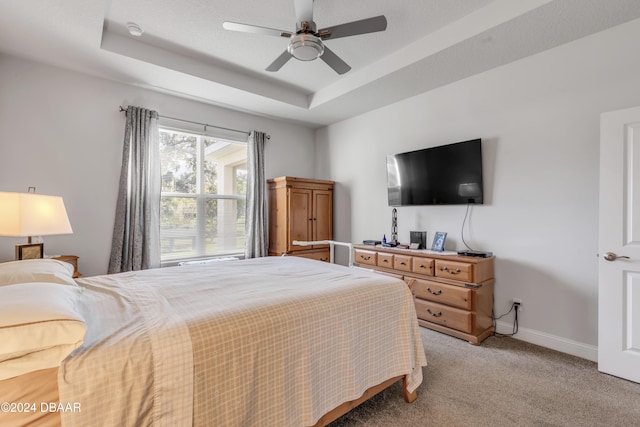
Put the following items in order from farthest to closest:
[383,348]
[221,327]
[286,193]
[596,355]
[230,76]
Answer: [286,193]
[230,76]
[596,355]
[383,348]
[221,327]

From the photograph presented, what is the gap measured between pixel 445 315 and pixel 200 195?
11.3 ft

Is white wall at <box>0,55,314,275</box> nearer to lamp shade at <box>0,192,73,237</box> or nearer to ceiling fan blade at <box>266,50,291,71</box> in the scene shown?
lamp shade at <box>0,192,73,237</box>

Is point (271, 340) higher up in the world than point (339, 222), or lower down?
lower down

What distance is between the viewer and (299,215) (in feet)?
14.7

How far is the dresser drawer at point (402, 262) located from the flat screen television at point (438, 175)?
75 cm

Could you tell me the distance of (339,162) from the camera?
4949 millimetres

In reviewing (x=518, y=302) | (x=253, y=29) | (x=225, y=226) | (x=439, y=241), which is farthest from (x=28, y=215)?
(x=518, y=302)

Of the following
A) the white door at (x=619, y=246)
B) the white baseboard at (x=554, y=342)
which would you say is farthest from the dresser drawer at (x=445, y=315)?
the white door at (x=619, y=246)

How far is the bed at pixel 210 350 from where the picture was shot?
3.06 ft

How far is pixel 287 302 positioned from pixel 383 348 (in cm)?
73

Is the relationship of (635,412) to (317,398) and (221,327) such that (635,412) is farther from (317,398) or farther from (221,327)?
(221,327)

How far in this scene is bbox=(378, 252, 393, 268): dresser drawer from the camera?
3.53 meters

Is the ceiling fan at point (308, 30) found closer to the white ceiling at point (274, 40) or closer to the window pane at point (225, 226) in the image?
the white ceiling at point (274, 40)

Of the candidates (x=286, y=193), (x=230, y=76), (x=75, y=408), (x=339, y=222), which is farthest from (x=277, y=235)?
(x=75, y=408)
